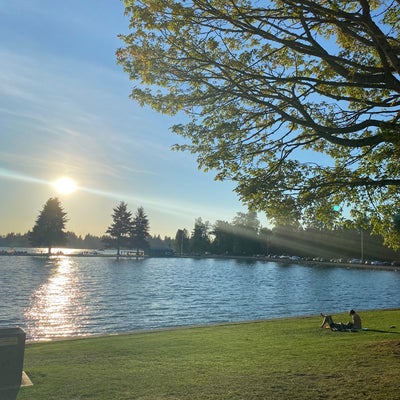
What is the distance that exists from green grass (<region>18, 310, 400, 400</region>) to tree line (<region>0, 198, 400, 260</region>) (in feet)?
259

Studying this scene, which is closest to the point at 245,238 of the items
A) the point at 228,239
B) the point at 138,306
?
the point at 228,239

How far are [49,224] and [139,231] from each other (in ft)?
97.0

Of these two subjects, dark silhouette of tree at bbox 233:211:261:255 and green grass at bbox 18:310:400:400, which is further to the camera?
dark silhouette of tree at bbox 233:211:261:255

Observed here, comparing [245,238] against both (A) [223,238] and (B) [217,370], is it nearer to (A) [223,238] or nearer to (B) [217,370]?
(A) [223,238]

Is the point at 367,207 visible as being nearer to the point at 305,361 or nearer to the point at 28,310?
the point at 305,361

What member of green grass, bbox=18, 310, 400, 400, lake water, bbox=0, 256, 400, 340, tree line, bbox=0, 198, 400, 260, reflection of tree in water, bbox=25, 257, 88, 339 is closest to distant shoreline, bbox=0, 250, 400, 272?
tree line, bbox=0, 198, 400, 260

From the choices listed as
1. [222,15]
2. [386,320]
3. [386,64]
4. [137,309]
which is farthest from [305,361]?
[137,309]

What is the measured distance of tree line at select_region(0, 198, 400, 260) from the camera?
122800 mm

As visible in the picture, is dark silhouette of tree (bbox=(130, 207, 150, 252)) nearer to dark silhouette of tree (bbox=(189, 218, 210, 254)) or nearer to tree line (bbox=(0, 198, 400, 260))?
tree line (bbox=(0, 198, 400, 260))

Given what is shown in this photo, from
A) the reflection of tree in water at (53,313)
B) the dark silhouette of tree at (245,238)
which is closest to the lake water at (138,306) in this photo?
the reflection of tree in water at (53,313)

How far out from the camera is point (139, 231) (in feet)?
465

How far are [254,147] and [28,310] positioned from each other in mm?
24147

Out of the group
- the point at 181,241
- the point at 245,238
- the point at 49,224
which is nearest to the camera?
the point at 49,224

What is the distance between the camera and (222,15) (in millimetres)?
7758
